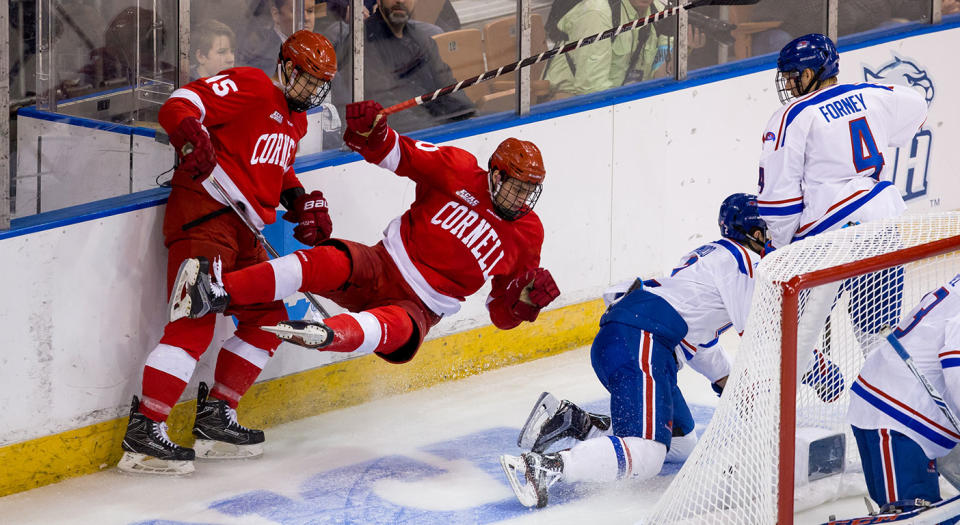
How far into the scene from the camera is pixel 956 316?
288cm

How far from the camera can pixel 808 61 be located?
13.3 feet

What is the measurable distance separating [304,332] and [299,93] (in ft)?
2.71

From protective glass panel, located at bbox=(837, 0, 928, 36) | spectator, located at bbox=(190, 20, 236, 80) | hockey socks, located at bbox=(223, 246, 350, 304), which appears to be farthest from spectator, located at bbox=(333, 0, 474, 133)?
protective glass panel, located at bbox=(837, 0, 928, 36)

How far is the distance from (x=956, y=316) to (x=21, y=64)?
2689mm

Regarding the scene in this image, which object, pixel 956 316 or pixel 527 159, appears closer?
pixel 956 316

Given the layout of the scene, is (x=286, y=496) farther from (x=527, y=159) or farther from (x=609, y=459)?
(x=527, y=159)

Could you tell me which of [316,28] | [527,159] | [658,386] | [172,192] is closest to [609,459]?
[658,386]

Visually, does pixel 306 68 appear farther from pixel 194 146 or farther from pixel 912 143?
pixel 912 143

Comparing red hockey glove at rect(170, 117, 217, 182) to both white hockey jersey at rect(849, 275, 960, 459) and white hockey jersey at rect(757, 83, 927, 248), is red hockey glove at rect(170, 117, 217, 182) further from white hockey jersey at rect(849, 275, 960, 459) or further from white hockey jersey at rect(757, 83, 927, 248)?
white hockey jersey at rect(849, 275, 960, 459)

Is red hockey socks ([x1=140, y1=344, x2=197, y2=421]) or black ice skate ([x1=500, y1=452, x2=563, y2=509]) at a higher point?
red hockey socks ([x1=140, y1=344, x2=197, y2=421])

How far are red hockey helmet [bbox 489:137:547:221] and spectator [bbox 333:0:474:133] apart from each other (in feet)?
2.95

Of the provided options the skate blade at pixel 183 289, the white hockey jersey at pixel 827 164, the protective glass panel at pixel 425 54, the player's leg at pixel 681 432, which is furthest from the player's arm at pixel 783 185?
the skate blade at pixel 183 289

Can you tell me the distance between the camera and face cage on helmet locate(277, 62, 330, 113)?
12.6ft

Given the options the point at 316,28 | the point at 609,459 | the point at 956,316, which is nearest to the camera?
the point at 956,316
